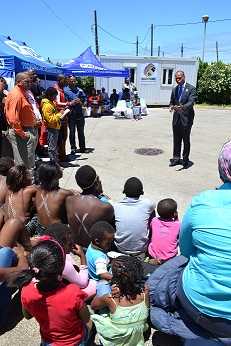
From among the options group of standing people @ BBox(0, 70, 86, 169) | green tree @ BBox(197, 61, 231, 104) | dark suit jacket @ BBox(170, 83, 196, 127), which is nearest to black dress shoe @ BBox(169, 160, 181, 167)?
dark suit jacket @ BBox(170, 83, 196, 127)

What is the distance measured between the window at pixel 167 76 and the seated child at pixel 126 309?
23486 mm

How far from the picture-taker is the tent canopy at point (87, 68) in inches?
716

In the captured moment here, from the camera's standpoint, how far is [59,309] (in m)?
2.53

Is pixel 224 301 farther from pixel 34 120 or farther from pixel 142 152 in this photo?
pixel 142 152

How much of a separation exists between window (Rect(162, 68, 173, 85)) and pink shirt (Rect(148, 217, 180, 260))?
22255 mm

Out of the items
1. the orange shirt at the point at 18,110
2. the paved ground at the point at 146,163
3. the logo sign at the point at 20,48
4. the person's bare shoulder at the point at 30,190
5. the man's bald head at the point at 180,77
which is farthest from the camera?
the logo sign at the point at 20,48

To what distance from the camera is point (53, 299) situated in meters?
2.52

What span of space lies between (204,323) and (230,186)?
0.90 meters

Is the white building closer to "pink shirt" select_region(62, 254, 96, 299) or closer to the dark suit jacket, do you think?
the dark suit jacket

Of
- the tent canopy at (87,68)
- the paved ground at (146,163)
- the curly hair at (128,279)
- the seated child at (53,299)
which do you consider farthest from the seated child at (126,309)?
the tent canopy at (87,68)

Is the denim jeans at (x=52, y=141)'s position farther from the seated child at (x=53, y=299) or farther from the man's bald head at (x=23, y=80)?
the seated child at (x=53, y=299)

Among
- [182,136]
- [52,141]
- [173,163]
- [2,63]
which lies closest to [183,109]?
[182,136]

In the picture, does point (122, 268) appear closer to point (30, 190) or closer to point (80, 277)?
point (80, 277)

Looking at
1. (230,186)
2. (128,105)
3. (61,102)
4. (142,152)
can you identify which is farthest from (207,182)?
(128,105)
